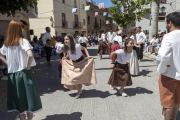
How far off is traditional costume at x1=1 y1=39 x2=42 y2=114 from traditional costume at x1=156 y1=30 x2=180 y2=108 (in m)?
2.00

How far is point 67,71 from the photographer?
162 inches

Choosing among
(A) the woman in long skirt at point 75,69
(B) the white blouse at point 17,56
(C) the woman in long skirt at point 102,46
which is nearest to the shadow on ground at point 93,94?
(A) the woman in long skirt at point 75,69

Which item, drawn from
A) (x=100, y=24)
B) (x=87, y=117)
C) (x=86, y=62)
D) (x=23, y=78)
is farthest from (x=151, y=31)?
(x=100, y=24)

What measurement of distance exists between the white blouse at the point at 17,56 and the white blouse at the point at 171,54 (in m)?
2.00

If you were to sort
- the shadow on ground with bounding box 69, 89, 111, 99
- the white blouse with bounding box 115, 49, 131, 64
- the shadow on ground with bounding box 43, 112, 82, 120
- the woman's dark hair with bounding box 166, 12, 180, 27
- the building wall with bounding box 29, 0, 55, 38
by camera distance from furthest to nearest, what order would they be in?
the building wall with bounding box 29, 0, 55, 38
the shadow on ground with bounding box 69, 89, 111, 99
the white blouse with bounding box 115, 49, 131, 64
the shadow on ground with bounding box 43, 112, 82, 120
the woman's dark hair with bounding box 166, 12, 180, 27

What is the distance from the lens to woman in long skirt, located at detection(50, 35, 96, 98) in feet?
13.3

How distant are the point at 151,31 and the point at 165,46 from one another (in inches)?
428

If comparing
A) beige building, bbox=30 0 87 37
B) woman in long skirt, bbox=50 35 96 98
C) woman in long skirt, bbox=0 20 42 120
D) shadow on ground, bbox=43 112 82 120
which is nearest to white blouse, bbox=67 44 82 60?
woman in long skirt, bbox=50 35 96 98

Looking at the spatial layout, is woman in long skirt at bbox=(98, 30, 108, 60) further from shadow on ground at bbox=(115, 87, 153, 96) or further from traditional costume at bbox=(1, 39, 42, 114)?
traditional costume at bbox=(1, 39, 42, 114)

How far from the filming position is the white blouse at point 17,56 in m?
2.55

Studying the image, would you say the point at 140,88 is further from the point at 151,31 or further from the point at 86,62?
the point at 151,31

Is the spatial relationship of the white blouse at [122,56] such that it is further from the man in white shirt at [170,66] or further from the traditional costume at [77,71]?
the man in white shirt at [170,66]

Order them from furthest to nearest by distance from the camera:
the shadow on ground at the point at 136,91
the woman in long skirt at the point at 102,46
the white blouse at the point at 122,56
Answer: the woman in long skirt at the point at 102,46
the shadow on ground at the point at 136,91
the white blouse at the point at 122,56

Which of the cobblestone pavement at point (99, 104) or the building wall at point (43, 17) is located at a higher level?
the building wall at point (43, 17)
